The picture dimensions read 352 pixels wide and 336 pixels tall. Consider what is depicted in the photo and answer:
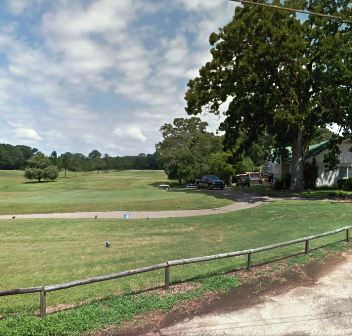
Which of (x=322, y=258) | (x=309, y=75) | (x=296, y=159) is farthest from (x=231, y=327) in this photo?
(x=296, y=159)

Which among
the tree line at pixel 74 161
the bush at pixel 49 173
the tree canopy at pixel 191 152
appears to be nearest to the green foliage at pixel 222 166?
the tree canopy at pixel 191 152

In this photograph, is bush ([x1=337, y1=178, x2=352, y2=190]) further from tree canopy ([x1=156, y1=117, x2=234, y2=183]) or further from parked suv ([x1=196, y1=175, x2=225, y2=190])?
tree canopy ([x1=156, y1=117, x2=234, y2=183])

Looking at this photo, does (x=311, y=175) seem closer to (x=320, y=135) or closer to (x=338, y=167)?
(x=338, y=167)

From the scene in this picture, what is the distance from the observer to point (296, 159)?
1516 inches

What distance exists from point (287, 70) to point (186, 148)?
37.3 metres

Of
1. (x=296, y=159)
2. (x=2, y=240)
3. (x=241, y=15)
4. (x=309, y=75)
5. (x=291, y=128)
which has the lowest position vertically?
(x=2, y=240)

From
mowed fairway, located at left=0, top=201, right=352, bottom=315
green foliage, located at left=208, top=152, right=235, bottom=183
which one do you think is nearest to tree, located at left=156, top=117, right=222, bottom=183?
green foliage, located at left=208, top=152, right=235, bottom=183

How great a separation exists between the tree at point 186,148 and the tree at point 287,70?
2493cm

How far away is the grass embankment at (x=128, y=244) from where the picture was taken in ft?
33.9

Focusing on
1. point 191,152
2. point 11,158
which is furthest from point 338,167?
point 11,158

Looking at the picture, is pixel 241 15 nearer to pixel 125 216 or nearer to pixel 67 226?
pixel 125 216

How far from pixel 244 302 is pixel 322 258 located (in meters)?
4.46

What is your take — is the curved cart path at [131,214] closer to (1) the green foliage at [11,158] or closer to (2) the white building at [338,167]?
(2) the white building at [338,167]

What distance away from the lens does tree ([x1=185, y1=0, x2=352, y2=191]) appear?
32.6m
